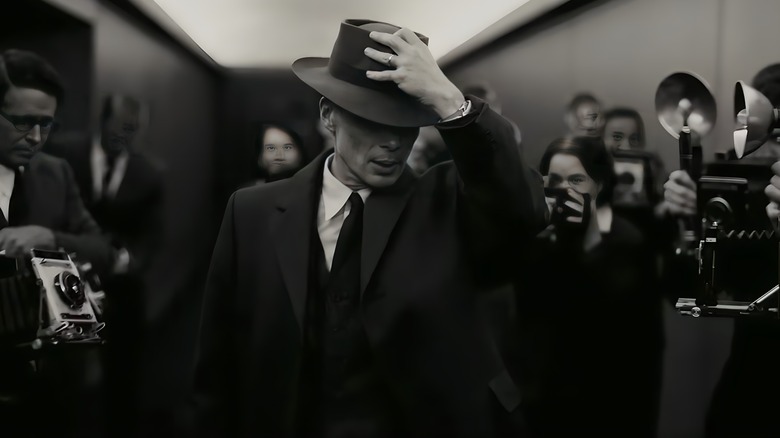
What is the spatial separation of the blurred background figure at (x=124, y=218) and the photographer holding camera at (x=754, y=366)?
2.54 m

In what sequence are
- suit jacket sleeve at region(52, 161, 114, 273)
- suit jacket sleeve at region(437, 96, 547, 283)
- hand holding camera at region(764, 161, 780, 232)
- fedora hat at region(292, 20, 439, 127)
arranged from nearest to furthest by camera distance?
1. suit jacket sleeve at region(437, 96, 547, 283)
2. fedora hat at region(292, 20, 439, 127)
3. suit jacket sleeve at region(52, 161, 114, 273)
4. hand holding camera at region(764, 161, 780, 232)

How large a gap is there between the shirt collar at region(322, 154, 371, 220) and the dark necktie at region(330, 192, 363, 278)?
0.09 feet

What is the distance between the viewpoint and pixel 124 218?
325 centimetres

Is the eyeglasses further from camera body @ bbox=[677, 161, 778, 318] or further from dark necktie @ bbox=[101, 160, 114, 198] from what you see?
camera body @ bbox=[677, 161, 778, 318]

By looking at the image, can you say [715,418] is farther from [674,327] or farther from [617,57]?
[617,57]

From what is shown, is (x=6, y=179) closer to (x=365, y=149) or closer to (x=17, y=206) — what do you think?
(x=17, y=206)

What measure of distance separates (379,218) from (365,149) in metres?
0.29

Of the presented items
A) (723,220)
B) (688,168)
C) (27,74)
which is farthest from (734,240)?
(27,74)

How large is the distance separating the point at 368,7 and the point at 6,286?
1921mm

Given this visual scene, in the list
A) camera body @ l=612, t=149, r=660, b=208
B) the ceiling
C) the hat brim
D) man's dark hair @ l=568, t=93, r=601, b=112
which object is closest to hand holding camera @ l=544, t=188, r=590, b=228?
camera body @ l=612, t=149, r=660, b=208

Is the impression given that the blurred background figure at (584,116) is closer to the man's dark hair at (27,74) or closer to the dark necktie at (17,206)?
the man's dark hair at (27,74)

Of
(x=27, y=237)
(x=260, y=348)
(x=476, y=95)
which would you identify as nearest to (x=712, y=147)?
(x=476, y=95)

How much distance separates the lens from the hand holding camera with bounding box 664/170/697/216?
338 centimetres

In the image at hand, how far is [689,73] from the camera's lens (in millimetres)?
3389
